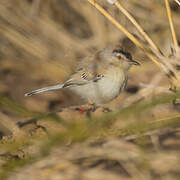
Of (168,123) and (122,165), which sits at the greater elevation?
(168,123)

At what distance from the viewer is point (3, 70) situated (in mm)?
5879

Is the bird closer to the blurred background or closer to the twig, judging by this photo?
the blurred background

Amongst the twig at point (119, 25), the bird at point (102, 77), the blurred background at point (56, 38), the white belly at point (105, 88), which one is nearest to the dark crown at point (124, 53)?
the bird at point (102, 77)

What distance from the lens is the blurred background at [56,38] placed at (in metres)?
5.19

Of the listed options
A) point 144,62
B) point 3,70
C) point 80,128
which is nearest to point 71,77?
point 144,62

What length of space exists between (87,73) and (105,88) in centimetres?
35

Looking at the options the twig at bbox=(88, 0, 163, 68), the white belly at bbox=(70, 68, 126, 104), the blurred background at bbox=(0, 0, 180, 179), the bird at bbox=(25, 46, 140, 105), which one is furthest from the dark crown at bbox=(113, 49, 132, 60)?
the twig at bbox=(88, 0, 163, 68)

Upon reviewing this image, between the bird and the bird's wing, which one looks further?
the bird's wing

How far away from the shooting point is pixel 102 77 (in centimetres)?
411

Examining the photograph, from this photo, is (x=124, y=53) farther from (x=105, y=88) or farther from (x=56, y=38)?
(x=56, y=38)

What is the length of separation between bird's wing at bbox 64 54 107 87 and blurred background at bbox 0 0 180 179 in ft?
1.58

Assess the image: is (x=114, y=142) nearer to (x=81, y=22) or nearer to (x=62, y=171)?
(x=62, y=171)

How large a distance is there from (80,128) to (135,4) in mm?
3546

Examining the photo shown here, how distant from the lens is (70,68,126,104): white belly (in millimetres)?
3959
